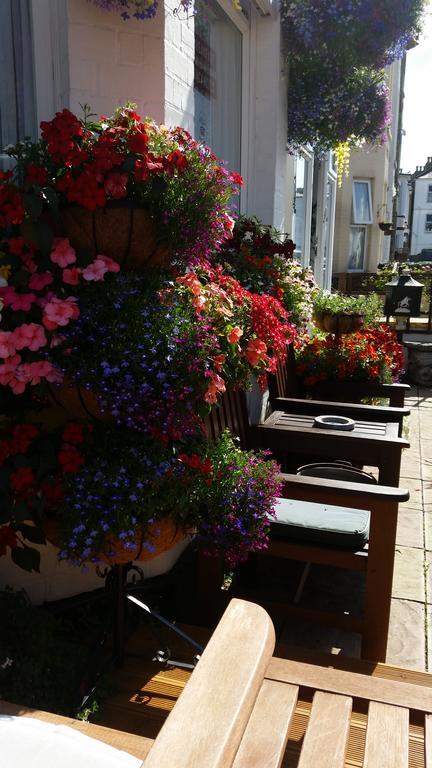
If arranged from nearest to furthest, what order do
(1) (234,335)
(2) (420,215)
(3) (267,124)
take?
(1) (234,335), (3) (267,124), (2) (420,215)

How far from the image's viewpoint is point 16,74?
226 centimetres

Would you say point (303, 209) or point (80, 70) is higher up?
point (80, 70)

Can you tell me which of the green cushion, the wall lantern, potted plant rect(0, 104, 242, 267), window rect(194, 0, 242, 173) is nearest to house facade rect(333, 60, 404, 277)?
the wall lantern

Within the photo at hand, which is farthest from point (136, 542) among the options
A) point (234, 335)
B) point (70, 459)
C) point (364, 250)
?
point (364, 250)

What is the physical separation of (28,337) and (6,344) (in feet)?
0.18

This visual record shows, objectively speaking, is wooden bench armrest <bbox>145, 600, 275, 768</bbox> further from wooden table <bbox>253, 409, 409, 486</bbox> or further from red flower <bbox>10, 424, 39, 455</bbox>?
wooden table <bbox>253, 409, 409, 486</bbox>

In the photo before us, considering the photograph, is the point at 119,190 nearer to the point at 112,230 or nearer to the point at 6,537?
the point at 112,230

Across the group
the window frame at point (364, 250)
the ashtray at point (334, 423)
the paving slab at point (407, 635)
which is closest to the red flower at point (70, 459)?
the paving slab at point (407, 635)

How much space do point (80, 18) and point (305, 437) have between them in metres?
1.94

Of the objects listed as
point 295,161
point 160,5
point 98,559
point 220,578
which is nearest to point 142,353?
point 98,559

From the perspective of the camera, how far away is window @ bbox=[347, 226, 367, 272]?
1639 centimetres

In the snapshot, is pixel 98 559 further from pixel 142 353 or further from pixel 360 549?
pixel 360 549

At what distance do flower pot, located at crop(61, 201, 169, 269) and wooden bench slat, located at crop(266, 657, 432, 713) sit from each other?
1.12m

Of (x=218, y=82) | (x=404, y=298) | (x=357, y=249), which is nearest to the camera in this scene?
(x=218, y=82)
